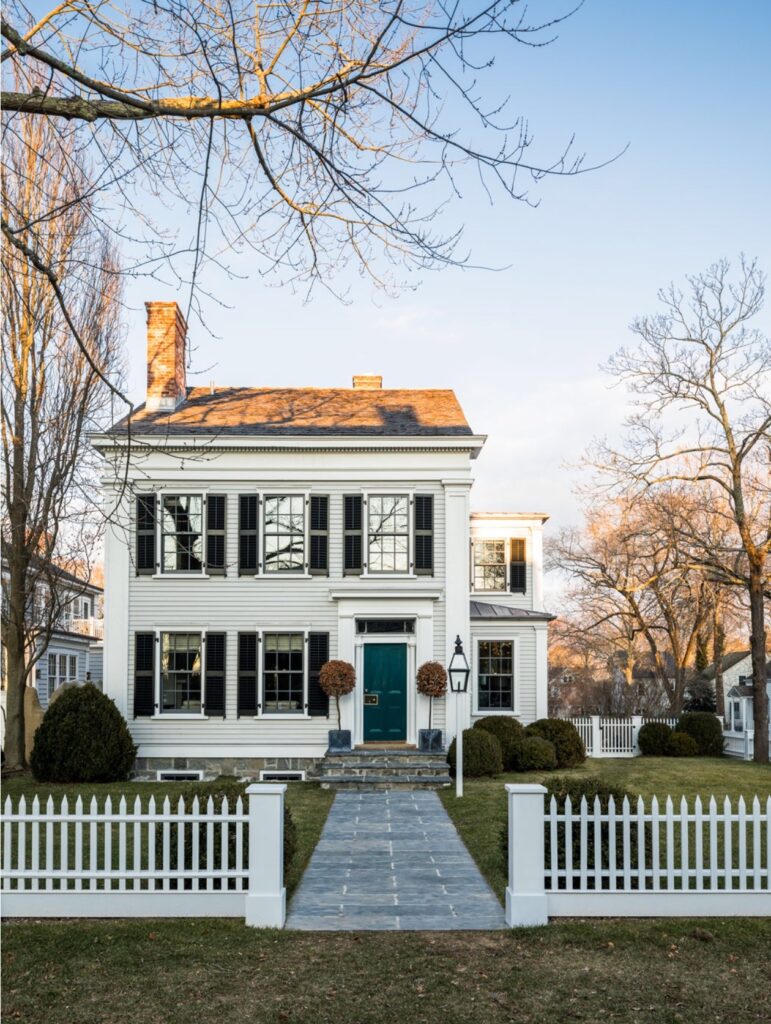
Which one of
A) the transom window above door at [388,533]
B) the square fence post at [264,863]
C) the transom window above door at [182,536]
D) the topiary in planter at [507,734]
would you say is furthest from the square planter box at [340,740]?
the square fence post at [264,863]

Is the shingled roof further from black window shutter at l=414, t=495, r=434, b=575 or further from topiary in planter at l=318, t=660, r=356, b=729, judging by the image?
topiary in planter at l=318, t=660, r=356, b=729

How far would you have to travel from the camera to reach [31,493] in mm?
18469

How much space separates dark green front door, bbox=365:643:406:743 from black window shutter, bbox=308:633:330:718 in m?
0.81

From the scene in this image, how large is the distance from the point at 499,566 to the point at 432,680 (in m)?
5.92

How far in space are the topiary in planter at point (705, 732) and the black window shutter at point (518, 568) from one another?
19.6 feet

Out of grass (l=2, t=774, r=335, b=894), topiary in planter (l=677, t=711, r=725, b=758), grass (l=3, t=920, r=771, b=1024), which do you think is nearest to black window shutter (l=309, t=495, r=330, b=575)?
grass (l=2, t=774, r=335, b=894)

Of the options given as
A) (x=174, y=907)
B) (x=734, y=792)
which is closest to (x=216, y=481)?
(x=734, y=792)

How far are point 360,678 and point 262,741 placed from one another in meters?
2.23

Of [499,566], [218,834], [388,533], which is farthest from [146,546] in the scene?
[218,834]

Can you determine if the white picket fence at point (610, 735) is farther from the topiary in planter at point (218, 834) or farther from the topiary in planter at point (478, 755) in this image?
the topiary in planter at point (218, 834)

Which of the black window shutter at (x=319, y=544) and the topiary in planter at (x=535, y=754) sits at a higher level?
the black window shutter at (x=319, y=544)

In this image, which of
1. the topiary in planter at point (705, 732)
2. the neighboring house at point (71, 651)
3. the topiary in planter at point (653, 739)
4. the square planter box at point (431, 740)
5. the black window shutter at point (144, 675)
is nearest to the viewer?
the square planter box at point (431, 740)

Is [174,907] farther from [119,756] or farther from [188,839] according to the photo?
[119,756]

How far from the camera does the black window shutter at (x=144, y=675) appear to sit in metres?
20.3
